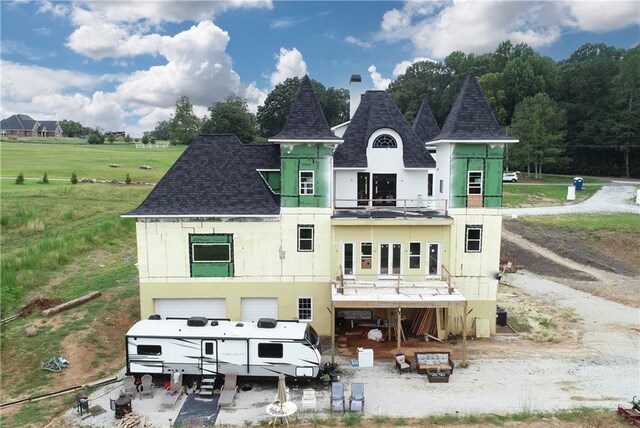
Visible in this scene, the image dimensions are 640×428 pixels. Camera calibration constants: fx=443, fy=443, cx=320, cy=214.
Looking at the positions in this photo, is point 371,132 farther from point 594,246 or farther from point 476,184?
point 594,246

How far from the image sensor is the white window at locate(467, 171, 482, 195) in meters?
21.8

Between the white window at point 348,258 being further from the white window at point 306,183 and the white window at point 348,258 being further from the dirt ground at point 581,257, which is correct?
the dirt ground at point 581,257

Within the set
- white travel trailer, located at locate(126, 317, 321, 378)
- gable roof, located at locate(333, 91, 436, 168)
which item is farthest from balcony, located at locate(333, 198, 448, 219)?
white travel trailer, located at locate(126, 317, 321, 378)

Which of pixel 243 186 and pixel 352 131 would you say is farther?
pixel 352 131

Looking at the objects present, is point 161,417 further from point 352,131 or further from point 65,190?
point 65,190

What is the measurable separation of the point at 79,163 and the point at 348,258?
67110mm

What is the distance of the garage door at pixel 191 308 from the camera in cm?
2155

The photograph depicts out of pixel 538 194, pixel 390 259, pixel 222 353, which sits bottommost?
pixel 222 353

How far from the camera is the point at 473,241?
22.0 meters

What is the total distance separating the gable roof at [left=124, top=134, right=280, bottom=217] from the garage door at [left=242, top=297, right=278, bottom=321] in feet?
14.1

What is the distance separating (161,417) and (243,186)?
10823 millimetres

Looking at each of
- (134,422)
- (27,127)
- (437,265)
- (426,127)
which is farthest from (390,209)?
(27,127)

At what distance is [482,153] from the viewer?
2162cm

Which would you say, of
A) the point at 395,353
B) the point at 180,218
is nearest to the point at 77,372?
the point at 180,218
